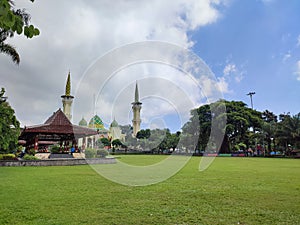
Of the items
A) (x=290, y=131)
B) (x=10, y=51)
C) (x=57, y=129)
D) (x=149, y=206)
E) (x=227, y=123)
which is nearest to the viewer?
(x=149, y=206)

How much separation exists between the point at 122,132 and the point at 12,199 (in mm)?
80703

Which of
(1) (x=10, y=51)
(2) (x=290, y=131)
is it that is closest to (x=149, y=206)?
(1) (x=10, y=51)

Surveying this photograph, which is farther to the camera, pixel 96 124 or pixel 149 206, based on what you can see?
pixel 96 124

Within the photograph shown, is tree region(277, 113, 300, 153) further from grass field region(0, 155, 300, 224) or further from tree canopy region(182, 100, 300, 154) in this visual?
grass field region(0, 155, 300, 224)

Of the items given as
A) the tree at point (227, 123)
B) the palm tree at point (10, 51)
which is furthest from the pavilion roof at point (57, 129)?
the tree at point (227, 123)

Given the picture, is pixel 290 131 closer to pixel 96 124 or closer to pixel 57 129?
pixel 57 129

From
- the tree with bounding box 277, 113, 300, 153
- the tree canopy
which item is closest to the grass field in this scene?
the tree with bounding box 277, 113, 300, 153

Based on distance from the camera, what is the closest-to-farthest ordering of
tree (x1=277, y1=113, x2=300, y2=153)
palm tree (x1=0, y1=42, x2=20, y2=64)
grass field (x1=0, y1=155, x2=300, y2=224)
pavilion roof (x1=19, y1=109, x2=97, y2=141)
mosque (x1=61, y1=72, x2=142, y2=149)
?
grass field (x1=0, y1=155, x2=300, y2=224), palm tree (x1=0, y1=42, x2=20, y2=64), pavilion roof (x1=19, y1=109, x2=97, y2=141), tree (x1=277, y1=113, x2=300, y2=153), mosque (x1=61, y1=72, x2=142, y2=149)

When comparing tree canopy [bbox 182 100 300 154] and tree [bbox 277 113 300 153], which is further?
tree canopy [bbox 182 100 300 154]

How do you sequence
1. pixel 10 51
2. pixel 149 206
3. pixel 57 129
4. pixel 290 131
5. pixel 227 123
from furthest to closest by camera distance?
1. pixel 227 123
2. pixel 290 131
3. pixel 57 129
4. pixel 10 51
5. pixel 149 206

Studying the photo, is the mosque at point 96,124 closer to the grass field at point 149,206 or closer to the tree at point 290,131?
the tree at point 290,131

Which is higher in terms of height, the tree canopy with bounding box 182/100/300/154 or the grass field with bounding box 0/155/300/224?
the tree canopy with bounding box 182/100/300/154

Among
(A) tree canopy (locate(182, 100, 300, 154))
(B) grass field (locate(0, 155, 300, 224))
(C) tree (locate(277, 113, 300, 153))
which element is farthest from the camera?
(A) tree canopy (locate(182, 100, 300, 154))

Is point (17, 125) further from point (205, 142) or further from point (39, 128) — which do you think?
point (205, 142)
